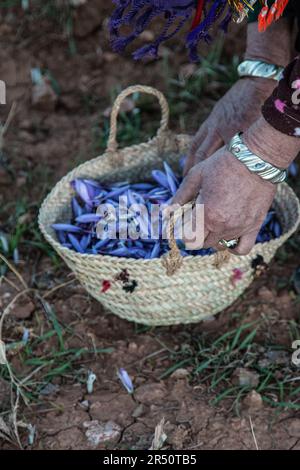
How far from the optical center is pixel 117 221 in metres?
2.29

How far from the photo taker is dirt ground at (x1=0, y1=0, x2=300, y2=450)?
2.04 meters

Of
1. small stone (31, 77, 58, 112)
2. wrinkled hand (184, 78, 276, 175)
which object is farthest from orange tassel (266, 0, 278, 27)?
small stone (31, 77, 58, 112)

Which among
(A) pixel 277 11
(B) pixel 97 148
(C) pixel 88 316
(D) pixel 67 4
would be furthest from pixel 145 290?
(D) pixel 67 4

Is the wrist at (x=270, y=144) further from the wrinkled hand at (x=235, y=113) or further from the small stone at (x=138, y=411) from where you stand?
the small stone at (x=138, y=411)

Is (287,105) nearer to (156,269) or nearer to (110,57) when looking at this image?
(156,269)

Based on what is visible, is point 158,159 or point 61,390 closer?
point 61,390

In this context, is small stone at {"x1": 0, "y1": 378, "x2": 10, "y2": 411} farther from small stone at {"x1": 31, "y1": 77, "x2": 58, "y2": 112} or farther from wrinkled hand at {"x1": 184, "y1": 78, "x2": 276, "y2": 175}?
small stone at {"x1": 31, "y1": 77, "x2": 58, "y2": 112}

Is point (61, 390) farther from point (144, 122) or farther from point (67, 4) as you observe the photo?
point (67, 4)

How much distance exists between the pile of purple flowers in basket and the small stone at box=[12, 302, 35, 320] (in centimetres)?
29

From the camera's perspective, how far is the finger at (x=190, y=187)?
1.95 metres

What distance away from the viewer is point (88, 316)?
7.98 feet

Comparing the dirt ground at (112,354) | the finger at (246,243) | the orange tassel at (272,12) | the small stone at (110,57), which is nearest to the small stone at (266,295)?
the dirt ground at (112,354)

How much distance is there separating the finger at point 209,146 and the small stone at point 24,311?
2.52 ft

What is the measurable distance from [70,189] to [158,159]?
14.1 inches
